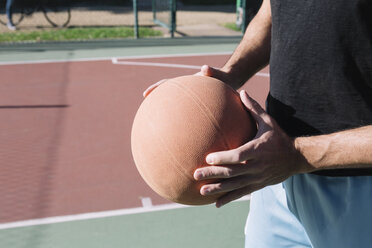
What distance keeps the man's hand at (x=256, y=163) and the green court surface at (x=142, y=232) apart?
6.52 ft

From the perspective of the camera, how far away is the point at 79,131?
232 inches

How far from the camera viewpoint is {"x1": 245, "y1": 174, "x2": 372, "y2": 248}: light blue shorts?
1.85 metres

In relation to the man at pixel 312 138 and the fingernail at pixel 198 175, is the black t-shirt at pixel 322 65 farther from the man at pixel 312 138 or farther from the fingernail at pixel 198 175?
the fingernail at pixel 198 175

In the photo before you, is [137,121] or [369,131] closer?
[369,131]

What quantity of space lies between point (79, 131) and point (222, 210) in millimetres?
2562

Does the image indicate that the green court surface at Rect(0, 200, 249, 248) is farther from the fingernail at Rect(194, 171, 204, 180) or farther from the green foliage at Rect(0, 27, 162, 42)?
the green foliage at Rect(0, 27, 162, 42)

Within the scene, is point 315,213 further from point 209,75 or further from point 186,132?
point 209,75

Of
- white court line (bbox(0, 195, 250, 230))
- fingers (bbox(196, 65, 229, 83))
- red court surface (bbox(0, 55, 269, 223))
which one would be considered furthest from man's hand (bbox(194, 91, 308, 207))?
red court surface (bbox(0, 55, 269, 223))

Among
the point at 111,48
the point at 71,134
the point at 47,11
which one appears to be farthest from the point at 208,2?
the point at 71,134

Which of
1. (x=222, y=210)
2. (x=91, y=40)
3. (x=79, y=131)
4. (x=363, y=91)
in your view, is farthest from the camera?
(x=91, y=40)

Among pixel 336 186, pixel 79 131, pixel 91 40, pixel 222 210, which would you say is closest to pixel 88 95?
pixel 79 131

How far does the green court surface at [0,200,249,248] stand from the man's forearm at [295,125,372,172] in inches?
78.9

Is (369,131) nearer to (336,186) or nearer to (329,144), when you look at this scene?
(329,144)

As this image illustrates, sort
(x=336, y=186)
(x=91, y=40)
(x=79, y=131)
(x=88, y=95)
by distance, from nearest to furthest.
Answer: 1. (x=336, y=186)
2. (x=79, y=131)
3. (x=88, y=95)
4. (x=91, y=40)
